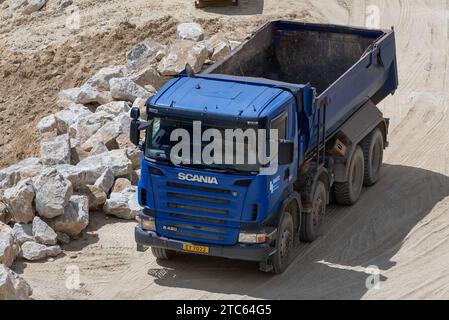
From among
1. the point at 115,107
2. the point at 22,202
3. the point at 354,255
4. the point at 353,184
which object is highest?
the point at 22,202

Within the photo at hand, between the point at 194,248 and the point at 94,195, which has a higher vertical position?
the point at 194,248

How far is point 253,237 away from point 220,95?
2091 millimetres

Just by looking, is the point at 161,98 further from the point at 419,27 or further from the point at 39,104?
the point at 419,27

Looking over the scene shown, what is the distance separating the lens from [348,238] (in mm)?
17891

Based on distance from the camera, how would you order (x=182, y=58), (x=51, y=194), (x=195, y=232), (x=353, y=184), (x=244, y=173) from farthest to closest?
1. (x=182, y=58)
2. (x=353, y=184)
3. (x=51, y=194)
4. (x=195, y=232)
5. (x=244, y=173)

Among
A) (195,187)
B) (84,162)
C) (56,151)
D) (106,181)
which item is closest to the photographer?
(195,187)

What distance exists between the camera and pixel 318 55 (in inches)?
811

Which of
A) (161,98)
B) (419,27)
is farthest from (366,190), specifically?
(419,27)

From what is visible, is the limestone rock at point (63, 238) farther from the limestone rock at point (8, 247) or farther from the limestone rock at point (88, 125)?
the limestone rock at point (88, 125)

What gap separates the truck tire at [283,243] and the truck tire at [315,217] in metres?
0.73

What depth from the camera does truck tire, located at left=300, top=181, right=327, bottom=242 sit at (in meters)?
17.4

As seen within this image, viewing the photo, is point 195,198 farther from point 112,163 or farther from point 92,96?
point 92,96

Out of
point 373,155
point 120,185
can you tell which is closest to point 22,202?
point 120,185

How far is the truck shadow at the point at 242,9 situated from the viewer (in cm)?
2719
